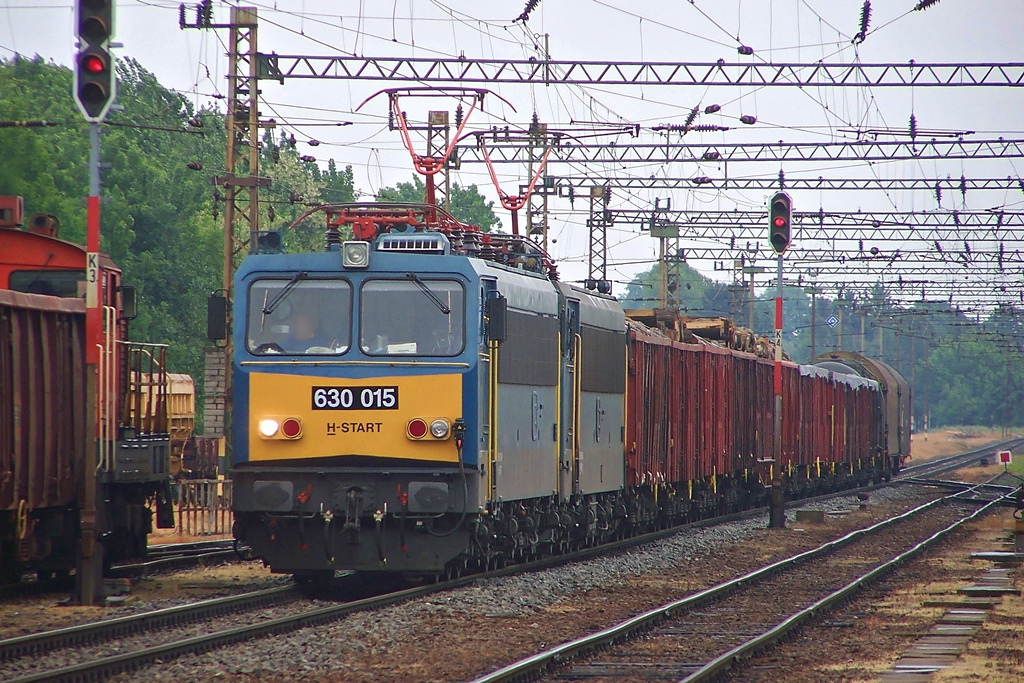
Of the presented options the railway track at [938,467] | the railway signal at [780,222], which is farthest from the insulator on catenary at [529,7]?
the railway track at [938,467]

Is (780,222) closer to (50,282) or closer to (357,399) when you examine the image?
(357,399)

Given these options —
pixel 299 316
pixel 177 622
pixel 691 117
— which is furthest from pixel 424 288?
pixel 691 117

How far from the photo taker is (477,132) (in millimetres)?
34750

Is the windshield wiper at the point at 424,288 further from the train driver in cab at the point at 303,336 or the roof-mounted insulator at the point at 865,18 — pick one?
the roof-mounted insulator at the point at 865,18

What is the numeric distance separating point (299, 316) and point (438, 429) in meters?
1.81

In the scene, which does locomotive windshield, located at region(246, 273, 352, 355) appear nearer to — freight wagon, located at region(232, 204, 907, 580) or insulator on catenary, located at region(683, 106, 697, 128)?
freight wagon, located at region(232, 204, 907, 580)

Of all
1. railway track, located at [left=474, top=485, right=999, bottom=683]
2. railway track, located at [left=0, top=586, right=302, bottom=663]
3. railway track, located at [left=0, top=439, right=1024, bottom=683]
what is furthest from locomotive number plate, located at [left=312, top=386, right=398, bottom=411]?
railway track, located at [left=474, top=485, right=999, bottom=683]

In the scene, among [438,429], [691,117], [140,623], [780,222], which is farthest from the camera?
[691,117]

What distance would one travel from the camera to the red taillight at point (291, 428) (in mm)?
14234

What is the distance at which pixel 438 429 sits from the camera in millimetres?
14203

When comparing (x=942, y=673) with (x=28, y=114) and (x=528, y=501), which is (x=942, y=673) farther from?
(x=28, y=114)

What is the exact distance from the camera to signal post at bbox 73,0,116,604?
13430 millimetres

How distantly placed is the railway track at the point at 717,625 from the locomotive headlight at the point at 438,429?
2503 millimetres

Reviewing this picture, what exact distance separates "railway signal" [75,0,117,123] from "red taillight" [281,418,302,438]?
3.33m
